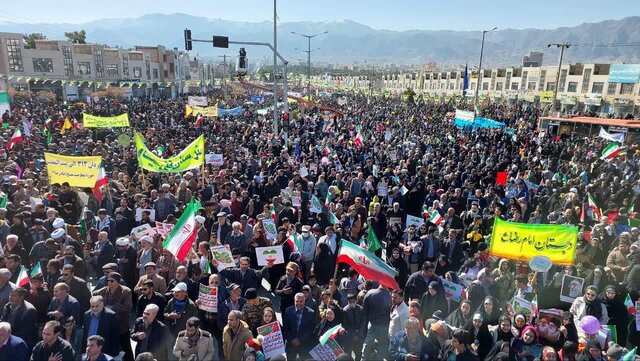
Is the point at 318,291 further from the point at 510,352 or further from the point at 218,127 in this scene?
the point at 218,127

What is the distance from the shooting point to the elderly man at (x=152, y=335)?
17.0ft

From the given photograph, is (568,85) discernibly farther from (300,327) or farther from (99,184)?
(300,327)

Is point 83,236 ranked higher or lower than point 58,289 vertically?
lower

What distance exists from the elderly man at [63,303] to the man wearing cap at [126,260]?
5.11ft

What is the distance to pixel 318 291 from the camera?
21.1ft

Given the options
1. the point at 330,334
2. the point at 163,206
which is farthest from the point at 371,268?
the point at 163,206

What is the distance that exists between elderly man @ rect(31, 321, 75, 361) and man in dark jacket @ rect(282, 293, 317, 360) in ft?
7.86

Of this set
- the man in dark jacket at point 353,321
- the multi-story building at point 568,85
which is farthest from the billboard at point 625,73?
the man in dark jacket at point 353,321

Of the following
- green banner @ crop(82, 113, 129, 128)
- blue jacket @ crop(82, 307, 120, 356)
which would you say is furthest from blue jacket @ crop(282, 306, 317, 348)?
green banner @ crop(82, 113, 129, 128)

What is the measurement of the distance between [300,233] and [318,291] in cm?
229

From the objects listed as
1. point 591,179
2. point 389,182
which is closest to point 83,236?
point 389,182

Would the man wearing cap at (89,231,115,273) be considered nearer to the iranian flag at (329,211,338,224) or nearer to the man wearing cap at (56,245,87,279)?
the man wearing cap at (56,245,87,279)

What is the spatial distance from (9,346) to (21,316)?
0.78 meters

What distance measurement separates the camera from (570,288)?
6.67m
